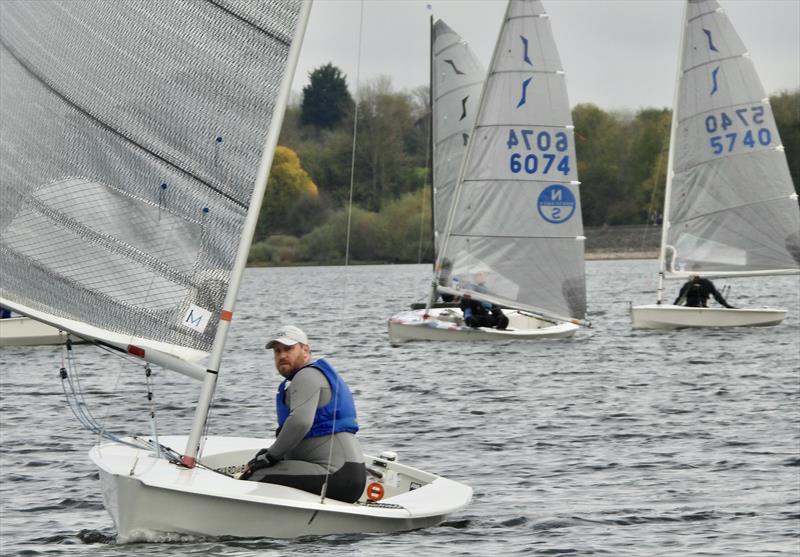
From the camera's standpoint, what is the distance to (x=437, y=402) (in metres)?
18.0

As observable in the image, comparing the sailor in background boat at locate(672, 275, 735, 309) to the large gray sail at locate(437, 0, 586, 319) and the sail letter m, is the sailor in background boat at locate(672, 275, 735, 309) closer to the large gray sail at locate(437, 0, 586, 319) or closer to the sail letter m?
the large gray sail at locate(437, 0, 586, 319)

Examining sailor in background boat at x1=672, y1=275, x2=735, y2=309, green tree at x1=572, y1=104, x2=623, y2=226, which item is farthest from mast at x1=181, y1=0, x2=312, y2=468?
green tree at x1=572, y1=104, x2=623, y2=226

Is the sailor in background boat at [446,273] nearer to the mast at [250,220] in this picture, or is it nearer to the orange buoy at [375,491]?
the orange buoy at [375,491]

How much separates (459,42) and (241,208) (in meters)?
22.5

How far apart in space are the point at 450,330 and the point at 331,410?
51.5ft

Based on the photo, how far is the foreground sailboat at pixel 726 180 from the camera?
1139 inches

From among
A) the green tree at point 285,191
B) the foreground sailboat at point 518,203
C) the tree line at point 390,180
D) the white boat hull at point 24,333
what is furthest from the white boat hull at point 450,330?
the green tree at point 285,191

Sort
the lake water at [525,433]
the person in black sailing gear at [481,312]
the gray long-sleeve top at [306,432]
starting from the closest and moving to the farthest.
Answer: the gray long-sleeve top at [306,432] → the lake water at [525,433] → the person in black sailing gear at [481,312]

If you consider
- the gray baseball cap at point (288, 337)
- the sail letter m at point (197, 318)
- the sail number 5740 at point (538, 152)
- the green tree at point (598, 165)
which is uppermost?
the green tree at point (598, 165)

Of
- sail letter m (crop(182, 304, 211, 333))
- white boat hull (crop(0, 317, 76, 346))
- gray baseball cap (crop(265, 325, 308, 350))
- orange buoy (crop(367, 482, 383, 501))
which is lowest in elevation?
orange buoy (crop(367, 482, 383, 501))

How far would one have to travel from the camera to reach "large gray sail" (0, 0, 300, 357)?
8484mm

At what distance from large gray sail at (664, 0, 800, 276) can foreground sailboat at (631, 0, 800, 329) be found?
2 cm

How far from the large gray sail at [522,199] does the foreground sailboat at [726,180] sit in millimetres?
4573

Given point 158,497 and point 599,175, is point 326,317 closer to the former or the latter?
point 158,497
